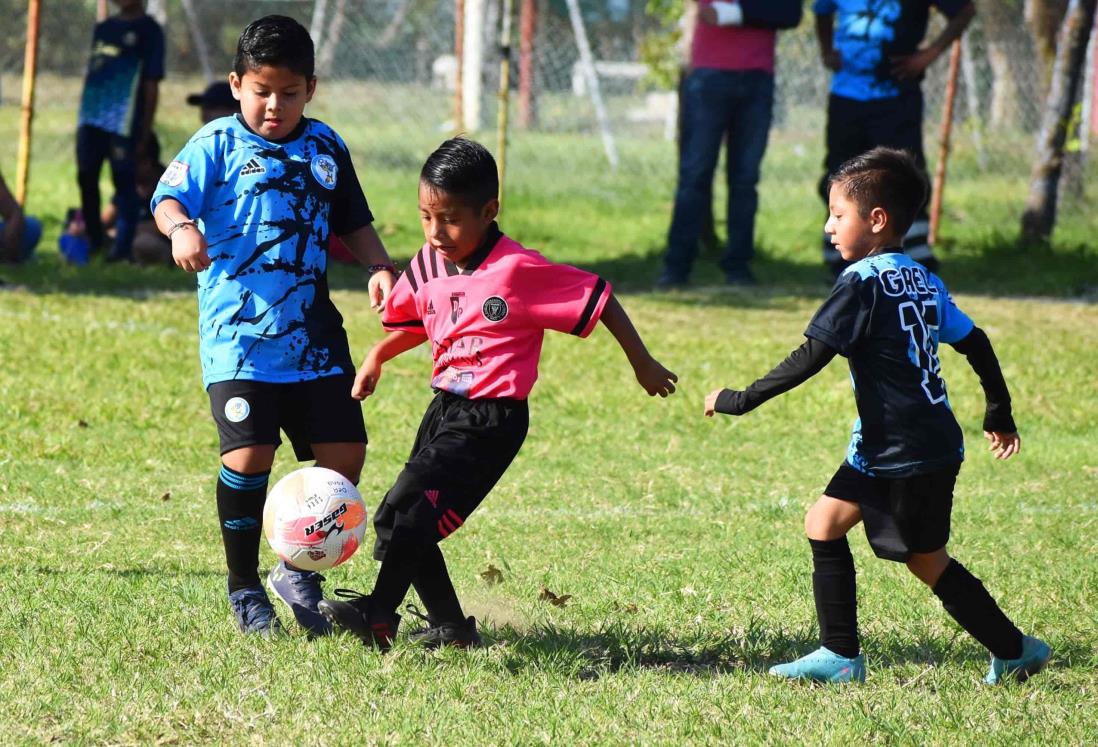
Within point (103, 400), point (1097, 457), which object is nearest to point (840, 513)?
point (1097, 457)

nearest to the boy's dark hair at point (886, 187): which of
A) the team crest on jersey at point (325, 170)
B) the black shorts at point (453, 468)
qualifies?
the black shorts at point (453, 468)

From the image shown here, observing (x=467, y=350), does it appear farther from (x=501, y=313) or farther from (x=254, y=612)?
(x=254, y=612)

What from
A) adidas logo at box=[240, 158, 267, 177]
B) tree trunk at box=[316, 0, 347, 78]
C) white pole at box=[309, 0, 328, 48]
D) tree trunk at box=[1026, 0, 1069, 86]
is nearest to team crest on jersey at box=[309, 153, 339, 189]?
adidas logo at box=[240, 158, 267, 177]

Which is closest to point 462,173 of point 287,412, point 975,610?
point 287,412

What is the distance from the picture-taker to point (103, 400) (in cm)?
795

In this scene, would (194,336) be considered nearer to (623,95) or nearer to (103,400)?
(103,400)

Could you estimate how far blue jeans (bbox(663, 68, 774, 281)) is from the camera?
11.3 metres

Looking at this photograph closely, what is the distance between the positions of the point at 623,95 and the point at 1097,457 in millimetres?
11961

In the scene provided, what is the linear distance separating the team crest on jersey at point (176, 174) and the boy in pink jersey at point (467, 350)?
73 cm

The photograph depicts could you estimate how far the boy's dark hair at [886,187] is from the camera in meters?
4.27

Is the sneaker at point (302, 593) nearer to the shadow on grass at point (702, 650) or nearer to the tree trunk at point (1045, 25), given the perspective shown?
the shadow on grass at point (702, 650)

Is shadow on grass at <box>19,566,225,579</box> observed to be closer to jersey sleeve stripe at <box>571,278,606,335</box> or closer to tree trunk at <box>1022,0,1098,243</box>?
jersey sleeve stripe at <box>571,278,606,335</box>

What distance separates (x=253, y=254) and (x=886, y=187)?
184 centimetres

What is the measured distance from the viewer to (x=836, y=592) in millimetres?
4391
